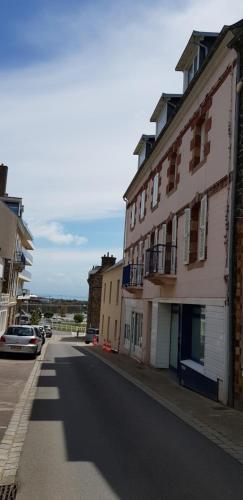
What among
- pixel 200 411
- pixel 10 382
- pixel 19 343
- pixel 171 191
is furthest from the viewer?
pixel 19 343

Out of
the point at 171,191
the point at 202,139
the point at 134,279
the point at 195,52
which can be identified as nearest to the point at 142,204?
the point at 134,279

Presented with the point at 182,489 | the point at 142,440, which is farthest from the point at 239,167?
the point at 182,489

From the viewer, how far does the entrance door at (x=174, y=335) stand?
1792 centimetres

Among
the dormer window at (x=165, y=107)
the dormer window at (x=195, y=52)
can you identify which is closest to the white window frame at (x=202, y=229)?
the dormer window at (x=195, y=52)

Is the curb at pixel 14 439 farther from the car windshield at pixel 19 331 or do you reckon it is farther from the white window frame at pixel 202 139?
the car windshield at pixel 19 331

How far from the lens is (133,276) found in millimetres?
25406

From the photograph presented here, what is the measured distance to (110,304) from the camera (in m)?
36.3

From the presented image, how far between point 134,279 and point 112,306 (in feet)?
34.7

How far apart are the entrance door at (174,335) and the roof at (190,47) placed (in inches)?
335

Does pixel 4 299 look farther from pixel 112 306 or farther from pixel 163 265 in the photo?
pixel 163 265

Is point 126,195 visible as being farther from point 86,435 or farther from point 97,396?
point 86,435

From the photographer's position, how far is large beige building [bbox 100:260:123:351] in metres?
32.7

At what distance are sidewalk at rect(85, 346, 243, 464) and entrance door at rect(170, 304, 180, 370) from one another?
1.73 metres

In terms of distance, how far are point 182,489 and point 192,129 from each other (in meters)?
12.3
